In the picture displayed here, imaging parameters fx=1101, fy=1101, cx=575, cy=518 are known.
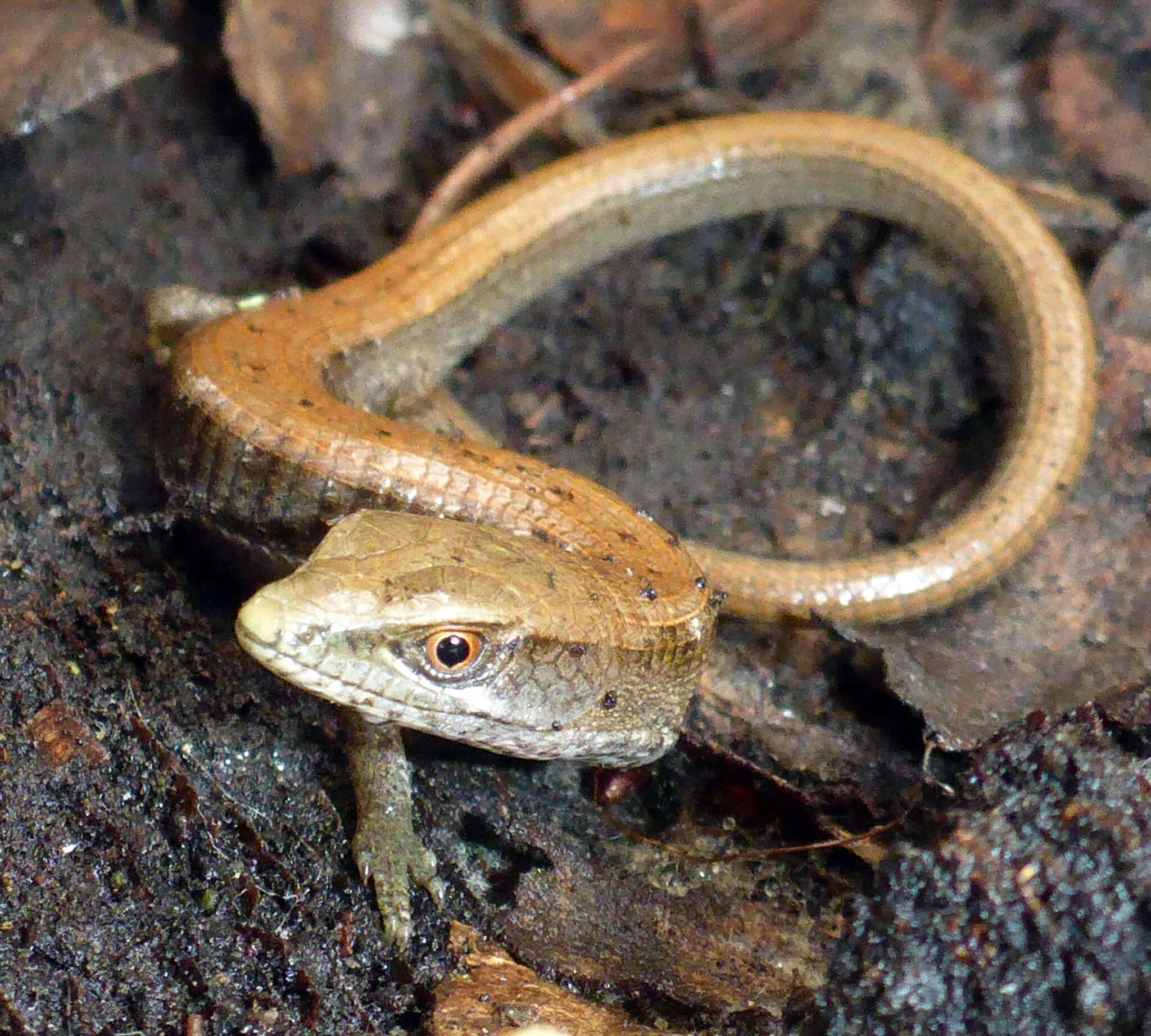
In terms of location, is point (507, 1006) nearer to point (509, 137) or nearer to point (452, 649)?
point (452, 649)

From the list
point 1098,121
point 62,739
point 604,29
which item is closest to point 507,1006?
point 62,739

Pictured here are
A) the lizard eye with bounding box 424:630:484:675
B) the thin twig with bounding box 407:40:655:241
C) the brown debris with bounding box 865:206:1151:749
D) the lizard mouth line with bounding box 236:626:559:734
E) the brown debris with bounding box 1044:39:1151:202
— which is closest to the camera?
the lizard mouth line with bounding box 236:626:559:734

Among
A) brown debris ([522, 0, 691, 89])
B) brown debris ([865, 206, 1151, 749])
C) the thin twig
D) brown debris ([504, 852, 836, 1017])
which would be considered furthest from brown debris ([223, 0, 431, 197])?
brown debris ([504, 852, 836, 1017])

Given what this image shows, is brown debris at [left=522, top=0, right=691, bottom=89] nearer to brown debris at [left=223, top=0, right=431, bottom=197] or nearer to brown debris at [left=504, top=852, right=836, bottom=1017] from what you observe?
brown debris at [left=223, top=0, right=431, bottom=197]

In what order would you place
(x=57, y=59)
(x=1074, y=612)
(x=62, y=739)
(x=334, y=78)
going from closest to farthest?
(x=62, y=739) < (x=1074, y=612) < (x=57, y=59) < (x=334, y=78)

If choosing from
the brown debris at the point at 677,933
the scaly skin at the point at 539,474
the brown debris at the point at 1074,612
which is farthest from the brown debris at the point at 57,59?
the brown debris at the point at 1074,612

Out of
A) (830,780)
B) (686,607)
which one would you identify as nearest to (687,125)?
(686,607)

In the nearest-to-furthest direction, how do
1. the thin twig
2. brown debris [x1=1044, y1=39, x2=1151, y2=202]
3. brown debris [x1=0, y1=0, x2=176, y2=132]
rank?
brown debris [x1=0, y1=0, x2=176, y2=132] < the thin twig < brown debris [x1=1044, y1=39, x2=1151, y2=202]

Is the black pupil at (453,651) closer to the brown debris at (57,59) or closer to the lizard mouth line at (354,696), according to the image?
the lizard mouth line at (354,696)

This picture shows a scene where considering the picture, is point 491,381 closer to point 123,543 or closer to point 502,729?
point 123,543
